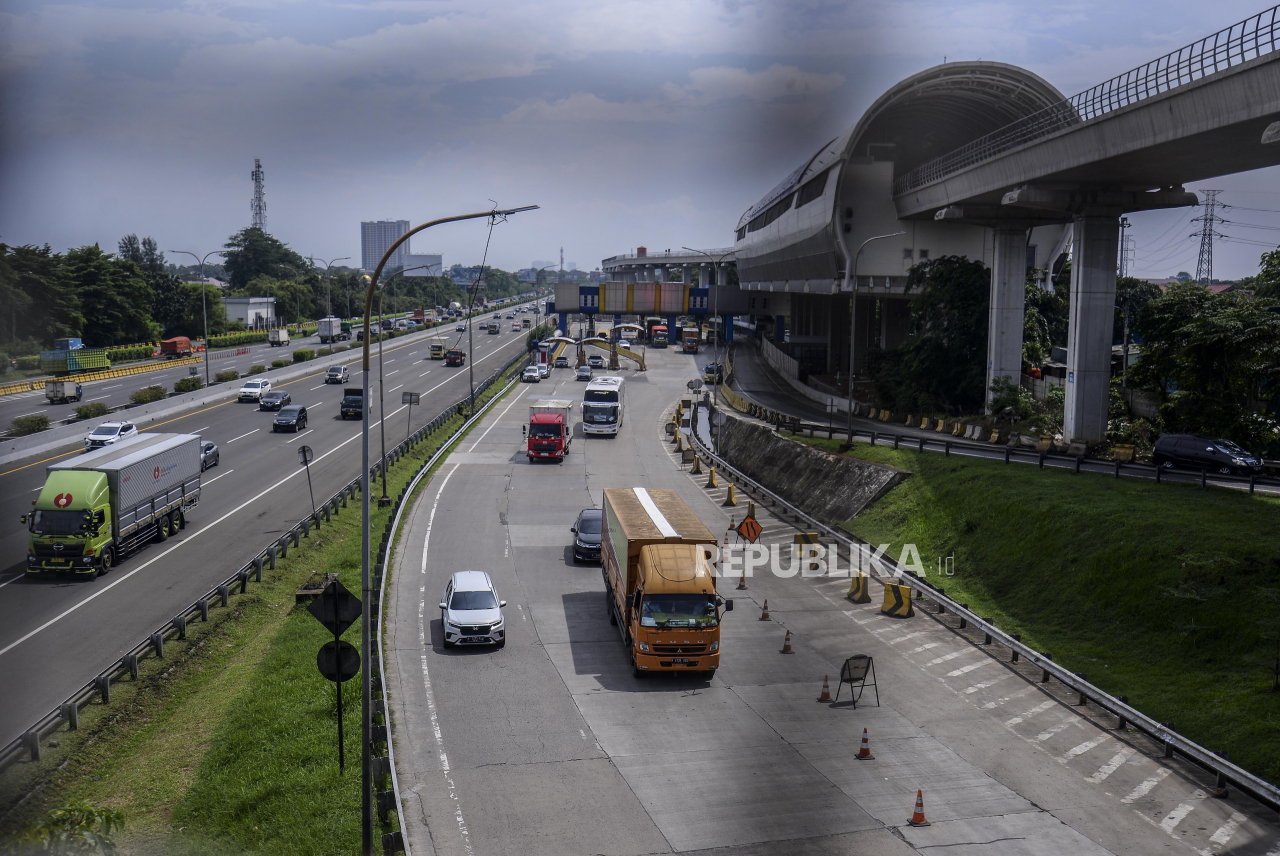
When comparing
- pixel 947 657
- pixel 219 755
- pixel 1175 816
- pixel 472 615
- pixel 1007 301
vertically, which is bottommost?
pixel 219 755

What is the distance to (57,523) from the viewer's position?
29.9 meters

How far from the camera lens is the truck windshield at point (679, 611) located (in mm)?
22422

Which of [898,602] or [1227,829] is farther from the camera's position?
[898,602]

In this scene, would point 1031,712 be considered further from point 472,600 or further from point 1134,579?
point 472,600

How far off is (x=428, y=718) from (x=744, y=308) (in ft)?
359

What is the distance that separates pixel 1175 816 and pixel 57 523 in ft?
102

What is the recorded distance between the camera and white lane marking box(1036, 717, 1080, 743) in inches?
768

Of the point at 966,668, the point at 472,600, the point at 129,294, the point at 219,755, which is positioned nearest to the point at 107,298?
the point at 129,294

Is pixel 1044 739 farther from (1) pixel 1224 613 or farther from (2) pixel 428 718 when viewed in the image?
(2) pixel 428 718

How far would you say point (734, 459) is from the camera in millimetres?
60188

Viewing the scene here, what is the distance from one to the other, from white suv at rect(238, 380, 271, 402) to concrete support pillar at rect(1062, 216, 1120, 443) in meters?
56.0

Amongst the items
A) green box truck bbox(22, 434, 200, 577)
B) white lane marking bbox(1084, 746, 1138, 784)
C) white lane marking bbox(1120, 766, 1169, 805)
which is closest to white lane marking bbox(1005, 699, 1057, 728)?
white lane marking bbox(1084, 746, 1138, 784)

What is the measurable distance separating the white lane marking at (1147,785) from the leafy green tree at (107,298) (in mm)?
94416

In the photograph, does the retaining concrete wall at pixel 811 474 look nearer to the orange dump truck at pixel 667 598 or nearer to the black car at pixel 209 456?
the orange dump truck at pixel 667 598
